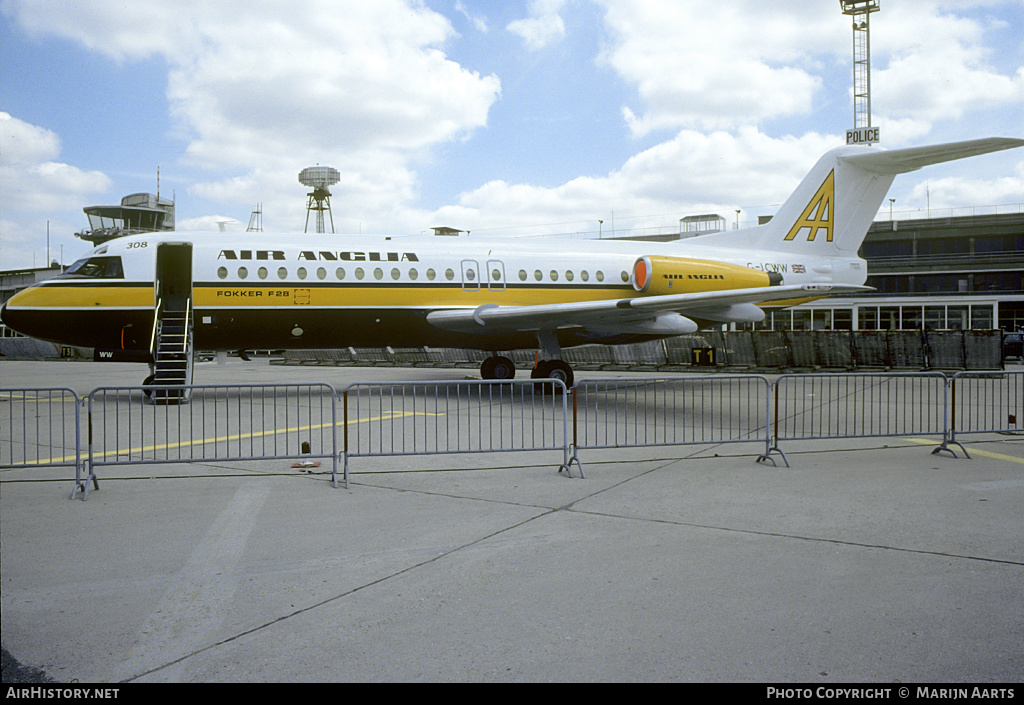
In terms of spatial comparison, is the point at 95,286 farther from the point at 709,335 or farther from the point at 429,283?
the point at 709,335

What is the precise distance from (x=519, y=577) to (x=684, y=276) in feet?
43.5

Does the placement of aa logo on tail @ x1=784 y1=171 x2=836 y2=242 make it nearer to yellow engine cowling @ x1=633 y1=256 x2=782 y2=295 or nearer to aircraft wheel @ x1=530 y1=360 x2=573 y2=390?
yellow engine cowling @ x1=633 y1=256 x2=782 y2=295

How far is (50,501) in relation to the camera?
251 inches

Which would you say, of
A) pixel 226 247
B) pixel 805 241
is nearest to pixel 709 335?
pixel 805 241

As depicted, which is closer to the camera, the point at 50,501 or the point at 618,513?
the point at 618,513

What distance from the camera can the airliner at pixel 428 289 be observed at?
14352mm

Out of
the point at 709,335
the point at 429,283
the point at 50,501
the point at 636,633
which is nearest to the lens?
the point at 636,633

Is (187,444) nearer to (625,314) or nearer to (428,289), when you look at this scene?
(428,289)

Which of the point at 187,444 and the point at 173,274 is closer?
the point at 187,444

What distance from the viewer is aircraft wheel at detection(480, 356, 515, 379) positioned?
17.5 m

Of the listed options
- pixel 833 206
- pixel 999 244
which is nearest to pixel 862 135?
pixel 999 244

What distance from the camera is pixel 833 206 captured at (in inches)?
743

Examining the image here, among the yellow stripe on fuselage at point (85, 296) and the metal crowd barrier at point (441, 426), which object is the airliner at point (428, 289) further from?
the metal crowd barrier at point (441, 426)
